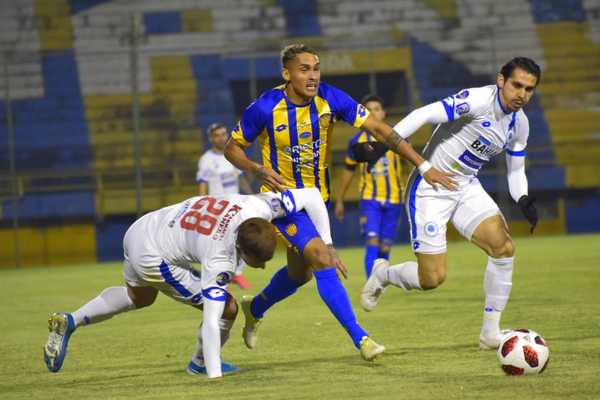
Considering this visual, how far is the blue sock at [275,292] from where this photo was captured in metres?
7.51

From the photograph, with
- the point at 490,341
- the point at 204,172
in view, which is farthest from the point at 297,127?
the point at 204,172

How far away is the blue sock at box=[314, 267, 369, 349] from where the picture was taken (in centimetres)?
678

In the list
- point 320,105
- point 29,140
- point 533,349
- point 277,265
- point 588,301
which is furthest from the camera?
point 29,140

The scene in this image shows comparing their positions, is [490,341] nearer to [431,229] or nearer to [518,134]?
[431,229]

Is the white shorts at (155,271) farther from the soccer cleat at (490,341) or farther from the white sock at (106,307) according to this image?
the soccer cleat at (490,341)

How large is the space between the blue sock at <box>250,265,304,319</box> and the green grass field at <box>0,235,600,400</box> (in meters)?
0.34

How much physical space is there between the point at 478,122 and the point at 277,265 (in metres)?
10.0

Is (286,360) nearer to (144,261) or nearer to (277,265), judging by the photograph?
(144,261)

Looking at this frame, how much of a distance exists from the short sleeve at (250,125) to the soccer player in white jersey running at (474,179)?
0.88 meters

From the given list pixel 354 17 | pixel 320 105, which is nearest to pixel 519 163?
pixel 320 105

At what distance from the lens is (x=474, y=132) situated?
758 centimetres

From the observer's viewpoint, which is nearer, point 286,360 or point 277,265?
point 286,360

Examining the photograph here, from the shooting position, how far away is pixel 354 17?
2475 centimetres

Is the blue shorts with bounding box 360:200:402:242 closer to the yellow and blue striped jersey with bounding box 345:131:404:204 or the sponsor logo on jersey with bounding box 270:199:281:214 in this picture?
the yellow and blue striped jersey with bounding box 345:131:404:204
